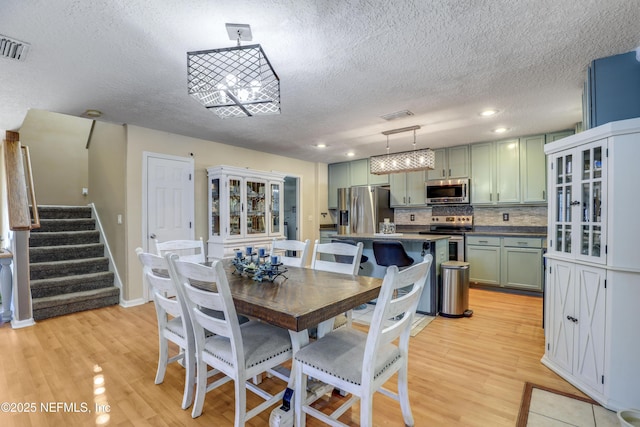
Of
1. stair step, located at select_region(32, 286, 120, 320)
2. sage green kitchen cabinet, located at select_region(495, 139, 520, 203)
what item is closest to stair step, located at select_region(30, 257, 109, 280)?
stair step, located at select_region(32, 286, 120, 320)

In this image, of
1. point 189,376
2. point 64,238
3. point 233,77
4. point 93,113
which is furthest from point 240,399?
point 64,238

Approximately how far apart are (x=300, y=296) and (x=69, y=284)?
12.6 feet

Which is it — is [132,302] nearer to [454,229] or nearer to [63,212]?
[63,212]

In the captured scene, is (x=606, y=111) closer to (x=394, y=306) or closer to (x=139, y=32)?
(x=394, y=306)

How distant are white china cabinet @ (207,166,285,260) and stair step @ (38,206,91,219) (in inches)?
90.8

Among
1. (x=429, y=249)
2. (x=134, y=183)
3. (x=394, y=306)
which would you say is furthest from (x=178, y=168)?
(x=394, y=306)

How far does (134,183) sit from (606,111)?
489cm

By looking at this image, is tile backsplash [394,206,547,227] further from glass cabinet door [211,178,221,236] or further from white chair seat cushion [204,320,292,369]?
white chair seat cushion [204,320,292,369]

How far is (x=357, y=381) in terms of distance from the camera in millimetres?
1358

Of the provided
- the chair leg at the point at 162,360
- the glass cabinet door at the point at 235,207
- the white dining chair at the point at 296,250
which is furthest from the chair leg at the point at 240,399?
the glass cabinet door at the point at 235,207

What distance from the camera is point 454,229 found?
209 inches

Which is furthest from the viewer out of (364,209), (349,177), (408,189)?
(349,177)

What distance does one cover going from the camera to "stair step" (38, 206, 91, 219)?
4738mm

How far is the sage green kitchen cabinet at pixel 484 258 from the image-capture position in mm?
4594
